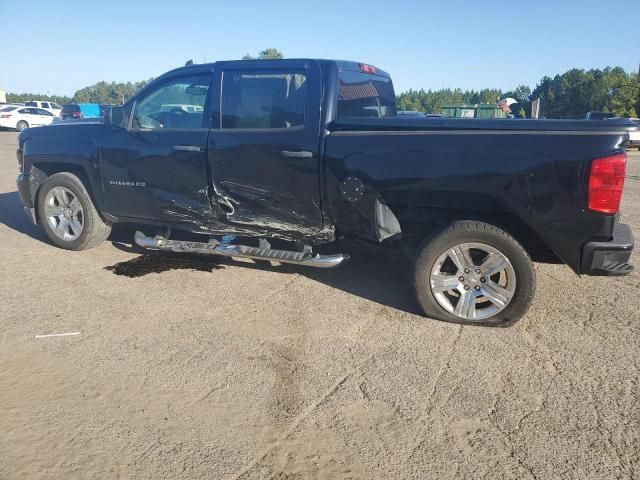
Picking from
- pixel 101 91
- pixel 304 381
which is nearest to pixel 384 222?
pixel 304 381

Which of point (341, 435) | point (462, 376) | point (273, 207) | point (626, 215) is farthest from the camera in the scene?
point (626, 215)

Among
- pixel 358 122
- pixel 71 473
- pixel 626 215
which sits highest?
pixel 358 122

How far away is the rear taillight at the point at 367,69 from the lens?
505cm

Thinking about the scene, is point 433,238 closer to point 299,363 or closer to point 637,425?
point 299,363

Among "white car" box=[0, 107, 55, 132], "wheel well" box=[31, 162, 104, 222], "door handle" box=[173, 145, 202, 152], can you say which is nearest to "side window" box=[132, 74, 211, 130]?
"door handle" box=[173, 145, 202, 152]

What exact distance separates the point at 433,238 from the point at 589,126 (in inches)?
50.8

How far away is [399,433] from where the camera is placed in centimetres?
273

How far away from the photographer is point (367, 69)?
5.12 metres

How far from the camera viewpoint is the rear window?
4.58 metres

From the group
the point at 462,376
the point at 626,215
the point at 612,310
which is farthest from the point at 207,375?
the point at 626,215

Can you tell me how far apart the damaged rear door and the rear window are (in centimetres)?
29

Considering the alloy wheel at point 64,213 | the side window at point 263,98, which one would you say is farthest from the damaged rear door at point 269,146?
the alloy wheel at point 64,213

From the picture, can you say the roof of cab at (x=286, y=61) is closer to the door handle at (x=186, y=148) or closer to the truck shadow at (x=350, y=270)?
the door handle at (x=186, y=148)

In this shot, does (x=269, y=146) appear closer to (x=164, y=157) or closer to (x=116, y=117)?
(x=164, y=157)
